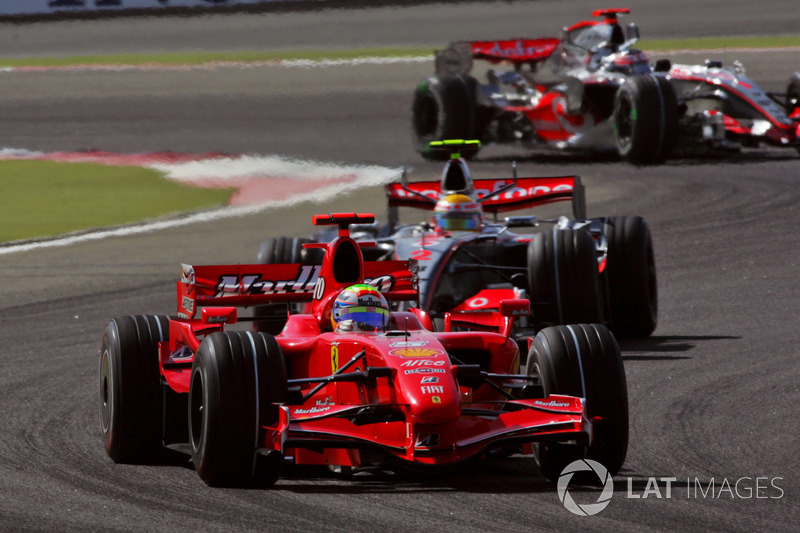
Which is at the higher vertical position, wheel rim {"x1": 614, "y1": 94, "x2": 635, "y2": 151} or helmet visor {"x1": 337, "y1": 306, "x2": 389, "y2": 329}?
helmet visor {"x1": 337, "y1": 306, "x2": 389, "y2": 329}

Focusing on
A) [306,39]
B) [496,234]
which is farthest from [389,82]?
[496,234]

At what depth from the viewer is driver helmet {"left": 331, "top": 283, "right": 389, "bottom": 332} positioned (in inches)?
364

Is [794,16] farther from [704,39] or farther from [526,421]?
[526,421]

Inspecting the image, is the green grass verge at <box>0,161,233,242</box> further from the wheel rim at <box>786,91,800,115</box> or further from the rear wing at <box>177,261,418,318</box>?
the rear wing at <box>177,261,418,318</box>

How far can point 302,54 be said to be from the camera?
115 ft

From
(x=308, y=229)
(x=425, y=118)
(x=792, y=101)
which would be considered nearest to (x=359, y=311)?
(x=308, y=229)

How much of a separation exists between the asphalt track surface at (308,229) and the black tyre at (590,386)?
0.20 metres

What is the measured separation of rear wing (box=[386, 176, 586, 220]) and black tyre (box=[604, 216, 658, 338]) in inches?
32.5

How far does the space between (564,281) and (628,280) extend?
1306 mm

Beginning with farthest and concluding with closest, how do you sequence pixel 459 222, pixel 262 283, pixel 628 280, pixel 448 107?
pixel 448 107, pixel 459 222, pixel 628 280, pixel 262 283

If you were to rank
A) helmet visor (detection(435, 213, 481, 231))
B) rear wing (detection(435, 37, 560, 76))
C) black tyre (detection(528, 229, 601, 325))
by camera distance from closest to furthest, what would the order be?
black tyre (detection(528, 229, 601, 325)), helmet visor (detection(435, 213, 481, 231)), rear wing (detection(435, 37, 560, 76))

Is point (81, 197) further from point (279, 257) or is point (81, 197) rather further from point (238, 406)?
point (238, 406)

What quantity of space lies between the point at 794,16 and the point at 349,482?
37.0 metres

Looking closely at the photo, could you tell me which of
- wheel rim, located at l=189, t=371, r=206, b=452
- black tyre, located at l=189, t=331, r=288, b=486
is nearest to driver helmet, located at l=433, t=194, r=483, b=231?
wheel rim, located at l=189, t=371, r=206, b=452
